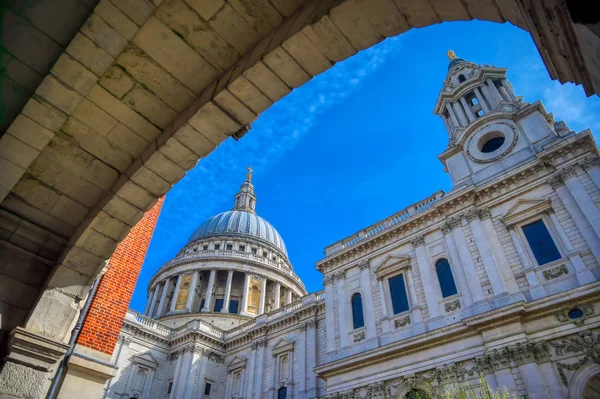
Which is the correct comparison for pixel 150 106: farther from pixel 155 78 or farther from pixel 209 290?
pixel 209 290

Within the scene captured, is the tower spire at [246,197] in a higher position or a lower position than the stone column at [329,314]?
higher

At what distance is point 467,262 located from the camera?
2117cm

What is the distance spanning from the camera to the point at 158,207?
33.4ft

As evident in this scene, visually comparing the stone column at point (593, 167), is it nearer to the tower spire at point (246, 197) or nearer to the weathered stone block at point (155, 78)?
the weathered stone block at point (155, 78)

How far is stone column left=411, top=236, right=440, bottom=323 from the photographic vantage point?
Result: 2111 centimetres

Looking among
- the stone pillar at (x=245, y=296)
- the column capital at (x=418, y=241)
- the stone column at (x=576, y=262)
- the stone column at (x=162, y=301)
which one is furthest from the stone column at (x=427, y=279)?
the stone column at (x=162, y=301)

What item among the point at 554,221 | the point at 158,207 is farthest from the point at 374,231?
the point at 158,207

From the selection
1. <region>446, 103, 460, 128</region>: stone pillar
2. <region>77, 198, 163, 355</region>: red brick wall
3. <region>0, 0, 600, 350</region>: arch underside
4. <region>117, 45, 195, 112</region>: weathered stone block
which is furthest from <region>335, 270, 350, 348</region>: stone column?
<region>117, 45, 195, 112</region>: weathered stone block

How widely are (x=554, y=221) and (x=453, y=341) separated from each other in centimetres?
804

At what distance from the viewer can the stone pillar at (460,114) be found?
2937 centimetres

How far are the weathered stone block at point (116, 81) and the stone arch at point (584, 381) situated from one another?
63.1 feet

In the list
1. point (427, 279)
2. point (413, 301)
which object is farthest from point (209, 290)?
point (427, 279)

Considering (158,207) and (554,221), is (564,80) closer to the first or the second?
(158,207)

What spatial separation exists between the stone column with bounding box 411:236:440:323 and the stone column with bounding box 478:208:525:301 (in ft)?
11.6
